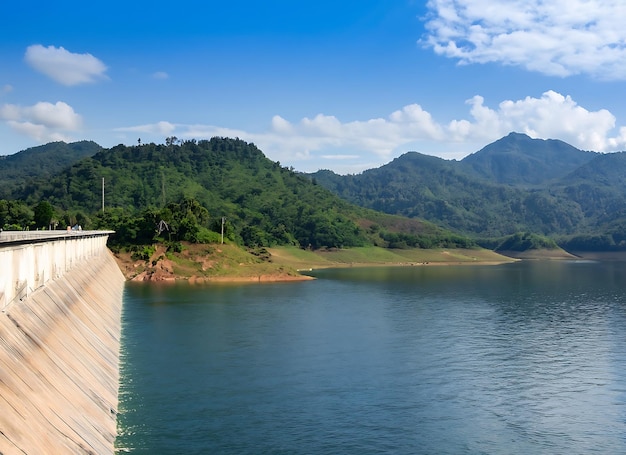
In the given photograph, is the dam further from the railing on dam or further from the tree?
the tree

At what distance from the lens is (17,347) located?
78.8 ft

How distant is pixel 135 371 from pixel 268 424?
15366 millimetres

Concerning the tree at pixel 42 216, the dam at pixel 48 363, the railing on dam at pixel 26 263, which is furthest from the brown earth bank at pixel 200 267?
the dam at pixel 48 363

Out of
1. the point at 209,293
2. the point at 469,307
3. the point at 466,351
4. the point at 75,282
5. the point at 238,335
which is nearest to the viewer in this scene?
the point at 75,282

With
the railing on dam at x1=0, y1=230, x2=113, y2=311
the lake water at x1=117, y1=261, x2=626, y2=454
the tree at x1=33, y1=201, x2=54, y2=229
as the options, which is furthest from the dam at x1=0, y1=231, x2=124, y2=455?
the tree at x1=33, y1=201, x2=54, y2=229

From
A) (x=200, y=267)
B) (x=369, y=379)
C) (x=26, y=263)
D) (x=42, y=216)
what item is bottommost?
(x=369, y=379)

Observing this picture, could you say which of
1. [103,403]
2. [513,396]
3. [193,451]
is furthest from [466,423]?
[103,403]

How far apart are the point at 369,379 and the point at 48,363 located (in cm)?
2372

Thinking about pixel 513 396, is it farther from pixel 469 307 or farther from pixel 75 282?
pixel 469 307

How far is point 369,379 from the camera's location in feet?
143

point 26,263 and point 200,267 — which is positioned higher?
point 26,263

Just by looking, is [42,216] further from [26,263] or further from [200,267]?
[26,263]

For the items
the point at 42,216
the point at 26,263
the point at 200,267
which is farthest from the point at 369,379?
the point at 42,216

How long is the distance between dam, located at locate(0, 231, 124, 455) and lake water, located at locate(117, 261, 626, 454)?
284 cm
